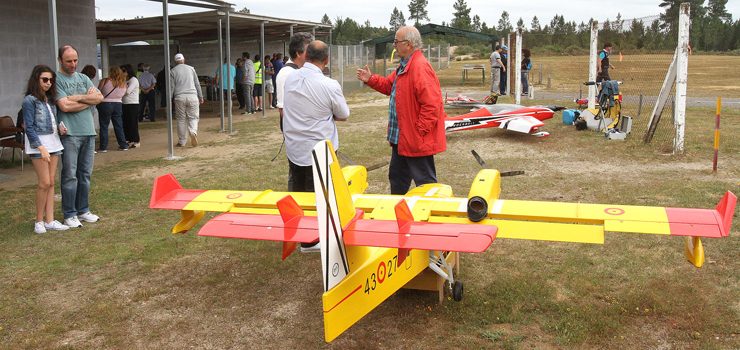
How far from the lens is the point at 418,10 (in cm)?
13050

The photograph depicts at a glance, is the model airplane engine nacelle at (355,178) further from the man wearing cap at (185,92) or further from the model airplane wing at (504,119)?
the man wearing cap at (185,92)

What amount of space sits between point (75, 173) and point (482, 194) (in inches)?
182

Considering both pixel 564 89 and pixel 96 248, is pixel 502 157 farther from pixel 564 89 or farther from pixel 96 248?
pixel 564 89

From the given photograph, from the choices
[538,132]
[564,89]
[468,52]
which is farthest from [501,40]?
[468,52]

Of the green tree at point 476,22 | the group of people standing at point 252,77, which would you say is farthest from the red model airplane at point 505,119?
the green tree at point 476,22

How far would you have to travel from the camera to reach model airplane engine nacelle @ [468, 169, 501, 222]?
4.09 metres

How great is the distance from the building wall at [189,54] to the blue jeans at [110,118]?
12442mm

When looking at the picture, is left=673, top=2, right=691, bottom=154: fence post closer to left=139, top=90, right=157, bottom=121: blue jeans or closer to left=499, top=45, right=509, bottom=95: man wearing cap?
left=499, top=45, right=509, bottom=95: man wearing cap

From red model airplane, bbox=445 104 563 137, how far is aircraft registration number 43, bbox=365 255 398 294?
29.6 feet

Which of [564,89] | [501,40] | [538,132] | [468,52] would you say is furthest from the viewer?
[468,52]

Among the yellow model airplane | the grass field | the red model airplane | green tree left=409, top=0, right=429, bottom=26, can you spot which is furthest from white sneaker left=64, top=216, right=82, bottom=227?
green tree left=409, top=0, right=429, bottom=26

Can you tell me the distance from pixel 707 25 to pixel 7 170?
7379 cm

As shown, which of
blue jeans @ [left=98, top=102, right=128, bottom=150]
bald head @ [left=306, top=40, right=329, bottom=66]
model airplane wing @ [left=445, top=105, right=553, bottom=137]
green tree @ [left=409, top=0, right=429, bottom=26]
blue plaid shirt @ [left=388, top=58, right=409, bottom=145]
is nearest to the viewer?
bald head @ [left=306, top=40, right=329, bottom=66]

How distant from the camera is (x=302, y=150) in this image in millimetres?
5398
